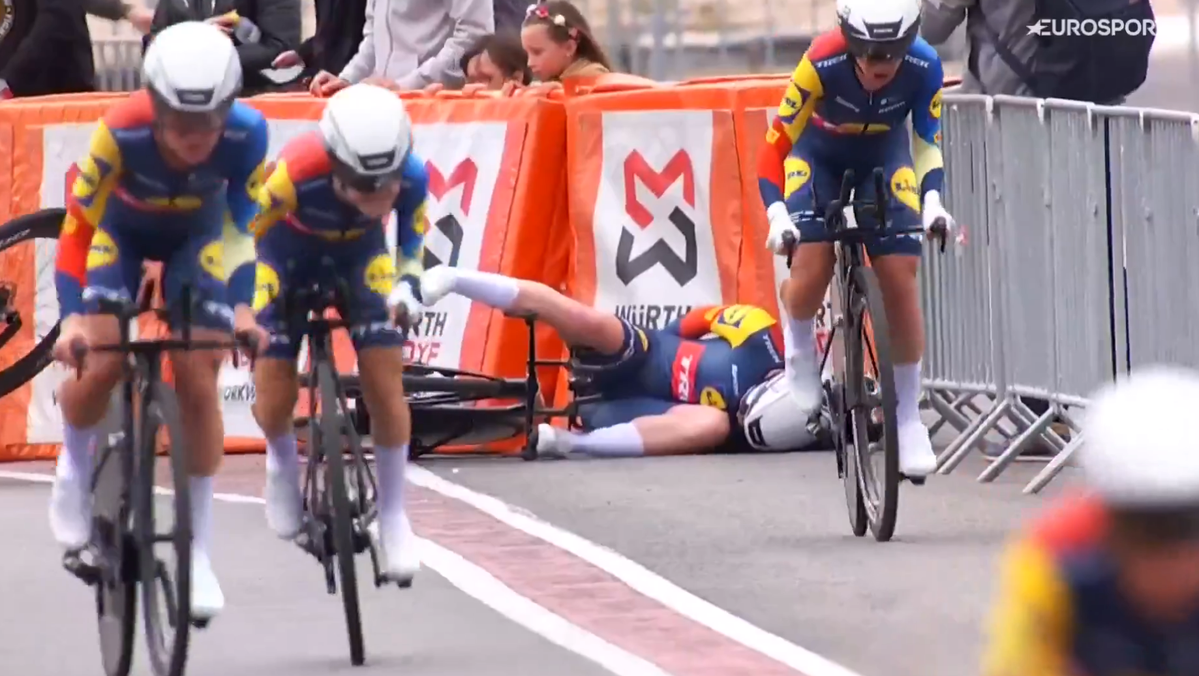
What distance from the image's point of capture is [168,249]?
816 centimetres

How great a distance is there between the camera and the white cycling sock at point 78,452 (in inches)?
319

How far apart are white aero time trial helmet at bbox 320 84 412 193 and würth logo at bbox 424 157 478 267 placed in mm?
5261

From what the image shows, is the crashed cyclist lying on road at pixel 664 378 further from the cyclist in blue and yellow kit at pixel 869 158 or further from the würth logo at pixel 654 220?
the cyclist in blue and yellow kit at pixel 869 158

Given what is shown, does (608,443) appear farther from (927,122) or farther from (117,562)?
(117,562)

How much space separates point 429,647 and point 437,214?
5.50 m

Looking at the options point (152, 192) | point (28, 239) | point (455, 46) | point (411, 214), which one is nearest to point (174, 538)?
point (152, 192)

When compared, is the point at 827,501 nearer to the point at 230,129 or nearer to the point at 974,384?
the point at 974,384

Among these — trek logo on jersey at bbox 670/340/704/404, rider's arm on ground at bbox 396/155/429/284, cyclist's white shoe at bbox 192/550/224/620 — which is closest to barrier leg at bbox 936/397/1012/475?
trek logo on jersey at bbox 670/340/704/404

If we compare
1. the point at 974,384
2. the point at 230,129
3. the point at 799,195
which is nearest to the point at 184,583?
the point at 230,129

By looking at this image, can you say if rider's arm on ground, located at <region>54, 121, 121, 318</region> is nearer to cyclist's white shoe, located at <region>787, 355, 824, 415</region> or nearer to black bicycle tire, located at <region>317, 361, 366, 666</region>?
black bicycle tire, located at <region>317, 361, 366, 666</region>

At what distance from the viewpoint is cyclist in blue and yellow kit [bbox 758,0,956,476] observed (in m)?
9.99

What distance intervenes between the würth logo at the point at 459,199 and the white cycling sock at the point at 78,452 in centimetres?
529

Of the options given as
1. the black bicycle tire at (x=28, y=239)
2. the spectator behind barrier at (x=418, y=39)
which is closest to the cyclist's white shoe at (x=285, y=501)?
the black bicycle tire at (x=28, y=239)

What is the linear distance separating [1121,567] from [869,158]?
668cm
